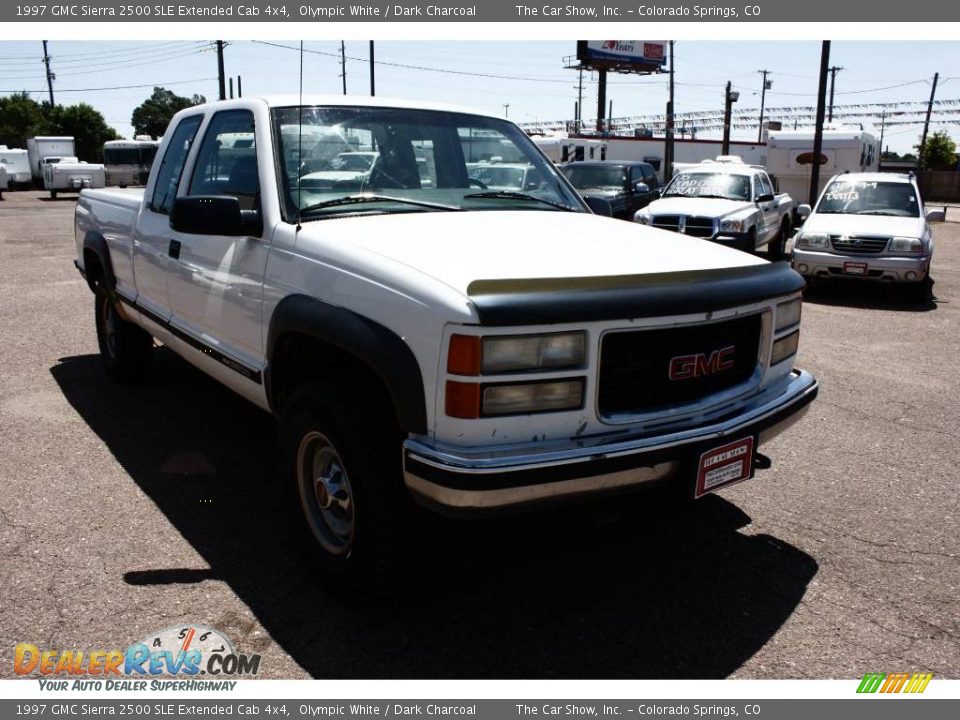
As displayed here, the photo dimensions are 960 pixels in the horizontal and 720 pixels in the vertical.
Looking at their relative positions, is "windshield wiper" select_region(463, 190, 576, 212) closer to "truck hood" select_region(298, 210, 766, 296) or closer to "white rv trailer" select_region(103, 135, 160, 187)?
"truck hood" select_region(298, 210, 766, 296)

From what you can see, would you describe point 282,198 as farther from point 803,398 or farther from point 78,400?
point 78,400

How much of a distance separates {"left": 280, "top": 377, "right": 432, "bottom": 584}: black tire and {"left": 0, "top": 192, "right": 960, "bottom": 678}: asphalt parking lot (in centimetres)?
15

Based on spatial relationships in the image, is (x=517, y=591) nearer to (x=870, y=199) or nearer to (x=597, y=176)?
(x=870, y=199)

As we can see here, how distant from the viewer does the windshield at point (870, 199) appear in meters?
11.6

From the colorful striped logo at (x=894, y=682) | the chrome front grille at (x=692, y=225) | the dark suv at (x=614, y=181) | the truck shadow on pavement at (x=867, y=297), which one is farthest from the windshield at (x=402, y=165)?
the dark suv at (x=614, y=181)

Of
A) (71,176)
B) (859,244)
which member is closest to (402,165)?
(859,244)

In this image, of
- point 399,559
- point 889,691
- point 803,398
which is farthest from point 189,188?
point 889,691

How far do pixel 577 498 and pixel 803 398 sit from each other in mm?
1314

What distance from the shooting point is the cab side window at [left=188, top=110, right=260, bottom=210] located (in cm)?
381

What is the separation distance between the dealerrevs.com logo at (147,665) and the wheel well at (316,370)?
983 mm

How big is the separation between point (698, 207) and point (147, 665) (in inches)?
456

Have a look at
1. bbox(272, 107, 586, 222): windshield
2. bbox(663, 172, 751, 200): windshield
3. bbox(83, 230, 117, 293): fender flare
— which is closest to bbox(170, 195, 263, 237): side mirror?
bbox(272, 107, 586, 222): windshield

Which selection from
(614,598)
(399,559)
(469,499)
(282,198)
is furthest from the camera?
(282,198)

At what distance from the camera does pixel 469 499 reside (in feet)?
8.26
